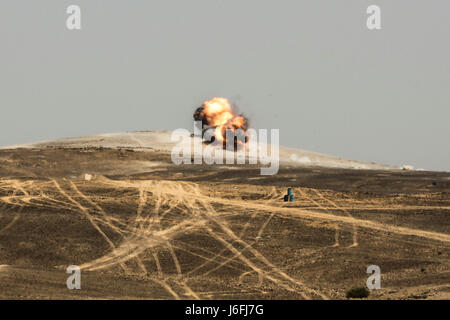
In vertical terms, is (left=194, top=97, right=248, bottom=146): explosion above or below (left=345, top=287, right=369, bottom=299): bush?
above

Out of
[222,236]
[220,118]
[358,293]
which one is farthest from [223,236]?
[220,118]

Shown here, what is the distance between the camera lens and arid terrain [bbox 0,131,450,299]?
30.4 meters

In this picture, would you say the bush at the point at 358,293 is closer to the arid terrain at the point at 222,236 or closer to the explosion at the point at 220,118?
the arid terrain at the point at 222,236

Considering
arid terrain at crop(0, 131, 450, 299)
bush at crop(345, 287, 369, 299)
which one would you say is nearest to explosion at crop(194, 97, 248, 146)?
arid terrain at crop(0, 131, 450, 299)

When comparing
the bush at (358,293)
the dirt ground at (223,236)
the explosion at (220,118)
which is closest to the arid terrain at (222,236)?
the dirt ground at (223,236)

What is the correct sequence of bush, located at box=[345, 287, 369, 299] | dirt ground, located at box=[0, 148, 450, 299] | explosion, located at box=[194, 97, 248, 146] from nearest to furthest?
bush, located at box=[345, 287, 369, 299] < dirt ground, located at box=[0, 148, 450, 299] < explosion, located at box=[194, 97, 248, 146]

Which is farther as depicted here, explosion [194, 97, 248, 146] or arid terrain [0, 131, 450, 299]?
explosion [194, 97, 248, 146]

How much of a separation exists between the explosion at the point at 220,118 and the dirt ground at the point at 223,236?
31.2 m

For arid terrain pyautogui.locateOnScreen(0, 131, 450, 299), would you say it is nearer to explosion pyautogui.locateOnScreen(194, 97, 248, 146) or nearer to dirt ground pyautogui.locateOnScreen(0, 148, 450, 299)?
dirt ground pyautogui.locateOnScreen(0, 148, 450, 299)

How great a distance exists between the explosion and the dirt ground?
3123 cm

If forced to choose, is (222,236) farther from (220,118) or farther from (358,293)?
(220,118)

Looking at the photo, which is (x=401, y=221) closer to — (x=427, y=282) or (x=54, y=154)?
(x=427, y=282)

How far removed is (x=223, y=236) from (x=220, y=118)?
5317cm

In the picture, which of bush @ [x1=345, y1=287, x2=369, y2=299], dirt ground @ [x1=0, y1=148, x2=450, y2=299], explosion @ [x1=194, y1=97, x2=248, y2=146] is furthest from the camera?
explosion @ [x1=194, y1=97, x2=248, y2=146]
